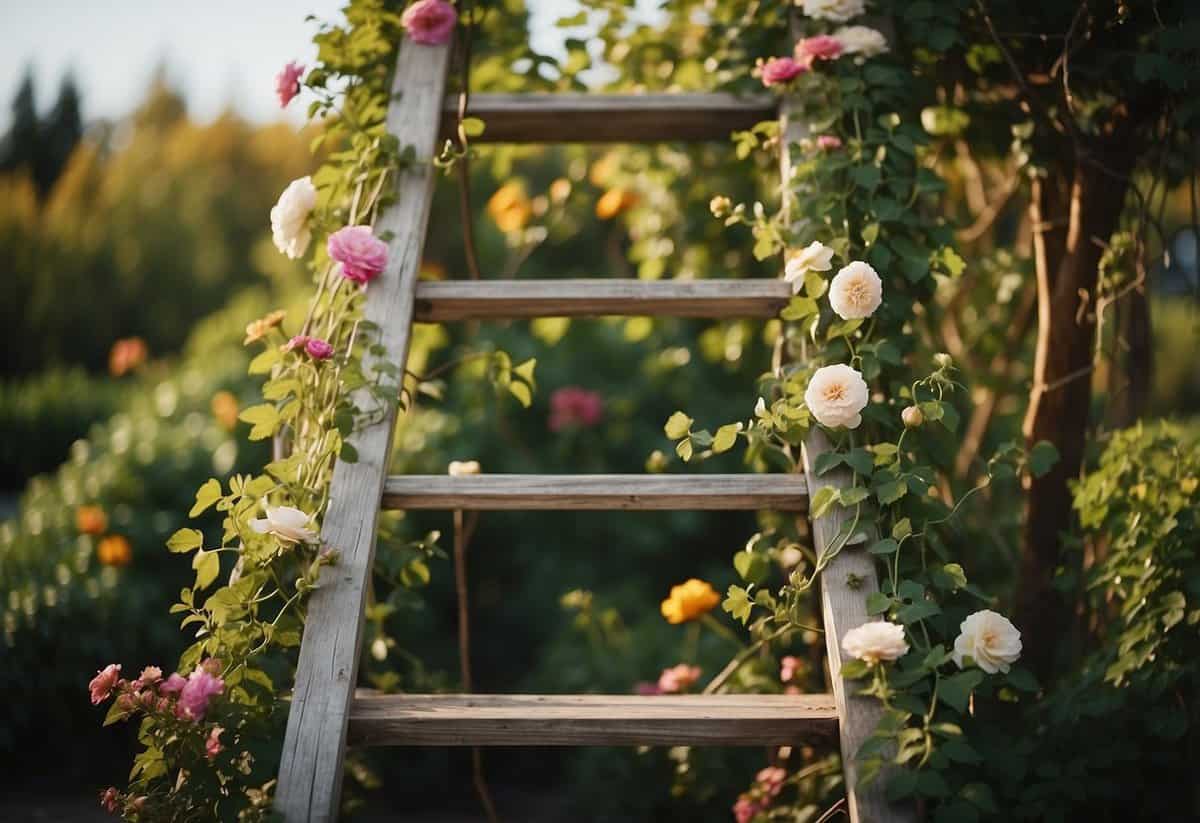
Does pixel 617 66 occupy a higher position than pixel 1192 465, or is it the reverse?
pixel 617 66

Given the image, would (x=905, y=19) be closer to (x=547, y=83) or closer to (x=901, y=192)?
(x=901, y=192)

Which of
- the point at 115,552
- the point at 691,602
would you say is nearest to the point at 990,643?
the point at 691,602

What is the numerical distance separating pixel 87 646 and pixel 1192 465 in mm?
2439

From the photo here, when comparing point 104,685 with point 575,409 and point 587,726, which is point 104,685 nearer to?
point 587,726

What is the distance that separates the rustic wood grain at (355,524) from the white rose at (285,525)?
0.06m

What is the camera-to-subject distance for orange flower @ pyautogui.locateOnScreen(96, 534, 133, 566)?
2676mm

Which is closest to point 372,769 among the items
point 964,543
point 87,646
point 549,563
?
point 87,646

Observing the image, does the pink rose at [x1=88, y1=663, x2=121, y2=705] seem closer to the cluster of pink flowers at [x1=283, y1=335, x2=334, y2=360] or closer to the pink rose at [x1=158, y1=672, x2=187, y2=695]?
the pink rose at [x1=158, y1=672, x2=187, y2=695]

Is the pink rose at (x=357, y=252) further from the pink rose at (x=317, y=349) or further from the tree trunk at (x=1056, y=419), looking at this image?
the tree trunk at (x=1056, y=419)

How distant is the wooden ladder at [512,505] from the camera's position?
1.21 metres

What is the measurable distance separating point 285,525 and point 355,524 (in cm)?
11

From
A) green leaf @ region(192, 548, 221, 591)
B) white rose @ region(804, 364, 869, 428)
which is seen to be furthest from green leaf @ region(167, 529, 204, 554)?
white rose @ region(804, 364, 869, 428)

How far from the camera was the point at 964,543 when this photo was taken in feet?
7.22

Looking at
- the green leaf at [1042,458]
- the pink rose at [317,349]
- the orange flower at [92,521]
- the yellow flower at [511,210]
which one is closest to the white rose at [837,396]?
the green leaf at [1042,458]
